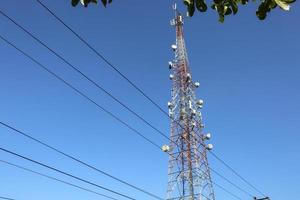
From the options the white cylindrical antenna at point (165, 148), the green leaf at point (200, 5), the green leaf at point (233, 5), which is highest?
the white cylindrical antenna at point (165, 148)

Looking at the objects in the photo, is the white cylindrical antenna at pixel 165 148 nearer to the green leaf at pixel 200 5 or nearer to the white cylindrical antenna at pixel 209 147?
the white cylindrical antenna at pixel 209 147

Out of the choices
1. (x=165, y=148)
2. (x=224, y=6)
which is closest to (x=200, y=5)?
(x=224, y=6)

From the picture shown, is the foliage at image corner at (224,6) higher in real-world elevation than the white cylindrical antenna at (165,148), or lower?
lower

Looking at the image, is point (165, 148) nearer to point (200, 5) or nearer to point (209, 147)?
point (209, 147)

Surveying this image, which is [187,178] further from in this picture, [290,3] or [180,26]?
[290,3]

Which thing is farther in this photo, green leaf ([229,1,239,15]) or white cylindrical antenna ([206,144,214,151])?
white cylindrical antenna ([206,144,214,151])

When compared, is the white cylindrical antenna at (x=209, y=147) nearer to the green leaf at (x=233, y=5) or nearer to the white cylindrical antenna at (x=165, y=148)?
the white cylindrical antenna at (x=165, y=148)

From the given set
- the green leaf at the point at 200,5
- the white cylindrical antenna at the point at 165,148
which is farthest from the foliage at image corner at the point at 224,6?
the white cylindrical antenna at the point at 165,148

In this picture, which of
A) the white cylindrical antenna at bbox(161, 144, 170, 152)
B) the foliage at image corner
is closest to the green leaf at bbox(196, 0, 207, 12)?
the foliage at image corner

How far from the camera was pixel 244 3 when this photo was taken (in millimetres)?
Result: 4953

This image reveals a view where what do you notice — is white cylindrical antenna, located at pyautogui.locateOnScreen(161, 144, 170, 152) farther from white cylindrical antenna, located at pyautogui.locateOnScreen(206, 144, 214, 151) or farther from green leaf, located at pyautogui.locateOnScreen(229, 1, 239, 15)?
green leaf, located at pyautogui.locateOnScreen(229, 1, 239, 15)

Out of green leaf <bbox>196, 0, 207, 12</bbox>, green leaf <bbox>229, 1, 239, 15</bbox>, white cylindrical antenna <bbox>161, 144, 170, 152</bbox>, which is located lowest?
green leaf <bbox>196, 0, 207, 12</bbox>

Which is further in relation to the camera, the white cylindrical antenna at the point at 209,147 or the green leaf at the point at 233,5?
the white cylindrical antenna at the point at 209,147

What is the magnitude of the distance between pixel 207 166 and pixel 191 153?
1553 millimetres
